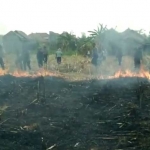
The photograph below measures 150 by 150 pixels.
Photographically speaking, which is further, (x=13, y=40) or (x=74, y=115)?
(x=13, y=40)

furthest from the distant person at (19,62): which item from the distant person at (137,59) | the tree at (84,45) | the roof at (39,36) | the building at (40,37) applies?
the roof at (39,36)

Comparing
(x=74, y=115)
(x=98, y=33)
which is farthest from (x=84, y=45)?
(x=74, y=115)

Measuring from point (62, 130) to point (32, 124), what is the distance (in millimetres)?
979

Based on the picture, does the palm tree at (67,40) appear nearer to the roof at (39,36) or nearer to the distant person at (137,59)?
the roof at (39,36)

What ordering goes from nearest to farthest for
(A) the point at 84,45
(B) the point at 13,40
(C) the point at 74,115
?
(C) the point at 74,115 → (B) the point at 13,40 → (A) the point at 84,45

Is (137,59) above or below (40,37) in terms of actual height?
below

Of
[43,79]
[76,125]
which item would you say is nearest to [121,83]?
[43,79]

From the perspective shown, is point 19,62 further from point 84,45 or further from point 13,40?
point 84,45

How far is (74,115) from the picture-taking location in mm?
11406

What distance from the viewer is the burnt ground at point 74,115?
9188mm

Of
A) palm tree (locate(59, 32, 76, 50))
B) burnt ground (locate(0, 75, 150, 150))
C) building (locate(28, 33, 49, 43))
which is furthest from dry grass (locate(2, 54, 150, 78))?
building (locate(28, 33, 49, 43))

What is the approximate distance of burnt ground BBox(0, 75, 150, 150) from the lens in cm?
919

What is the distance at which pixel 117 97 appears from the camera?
13258 millimetres

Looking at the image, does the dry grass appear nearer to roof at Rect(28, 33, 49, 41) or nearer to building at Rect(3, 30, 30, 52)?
building at Rect(3, 30, 30, 52)
